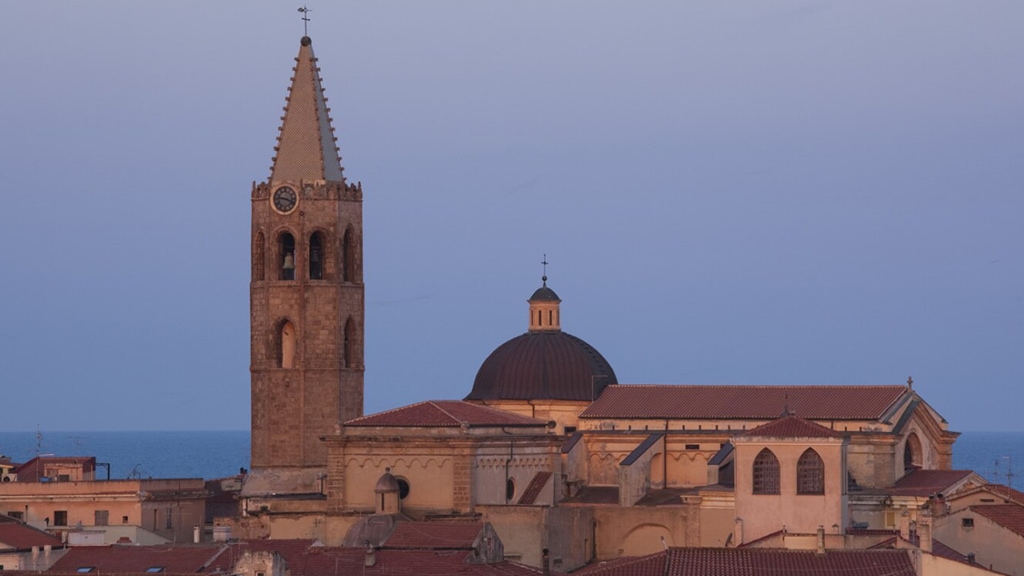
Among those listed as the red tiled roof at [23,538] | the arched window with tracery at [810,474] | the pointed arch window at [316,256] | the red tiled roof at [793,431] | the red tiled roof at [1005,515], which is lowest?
the red tiled roof at [23,538]

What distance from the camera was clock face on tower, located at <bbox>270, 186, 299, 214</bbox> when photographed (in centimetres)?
8694

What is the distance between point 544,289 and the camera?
9531 centimetres

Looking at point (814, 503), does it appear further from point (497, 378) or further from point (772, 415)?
point (497, 378)

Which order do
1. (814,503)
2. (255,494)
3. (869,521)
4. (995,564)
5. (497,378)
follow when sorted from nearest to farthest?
(995,564), (814,503), (869,521), (255,494), (497,378)

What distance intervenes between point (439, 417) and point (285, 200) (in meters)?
9.33

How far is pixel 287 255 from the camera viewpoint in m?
87.6

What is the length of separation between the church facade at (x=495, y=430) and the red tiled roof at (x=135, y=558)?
10.3 meters

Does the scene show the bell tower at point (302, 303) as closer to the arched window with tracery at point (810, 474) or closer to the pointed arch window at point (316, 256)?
the pointed arch window at point (316, 256)

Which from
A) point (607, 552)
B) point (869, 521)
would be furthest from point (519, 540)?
point (869, 521)

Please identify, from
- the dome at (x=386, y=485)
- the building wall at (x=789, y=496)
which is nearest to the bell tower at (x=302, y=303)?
the dome at (x=386, y=485)

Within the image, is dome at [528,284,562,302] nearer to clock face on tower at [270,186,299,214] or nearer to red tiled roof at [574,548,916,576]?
clock face on tower at [270,186,299,214]

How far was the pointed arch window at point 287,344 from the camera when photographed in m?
87.1

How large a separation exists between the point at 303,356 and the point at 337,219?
4.32 metres

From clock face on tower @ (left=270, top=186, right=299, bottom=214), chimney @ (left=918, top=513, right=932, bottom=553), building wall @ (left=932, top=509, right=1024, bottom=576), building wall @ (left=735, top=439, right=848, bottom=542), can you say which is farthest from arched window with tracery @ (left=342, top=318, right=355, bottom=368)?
chimney @ (left=918, top=513, right=932, bottom=553)
